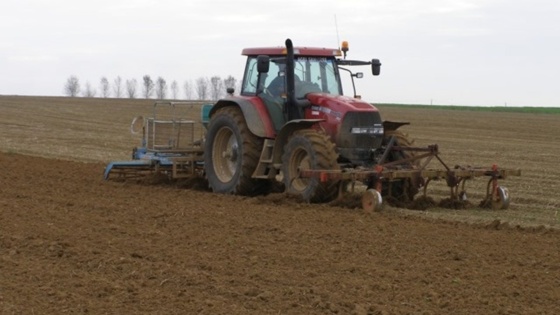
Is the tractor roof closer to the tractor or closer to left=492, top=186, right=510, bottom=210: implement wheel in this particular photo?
the tractor

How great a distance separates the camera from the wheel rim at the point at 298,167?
498 inches

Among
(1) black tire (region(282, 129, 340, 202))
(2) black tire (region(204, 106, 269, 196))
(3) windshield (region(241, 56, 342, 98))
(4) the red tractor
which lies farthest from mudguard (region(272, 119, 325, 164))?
Result: (3) windshield (region(241, 56, 342, 98))

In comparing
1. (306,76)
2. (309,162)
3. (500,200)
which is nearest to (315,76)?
(306,76)

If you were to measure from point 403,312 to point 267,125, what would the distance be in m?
6.87

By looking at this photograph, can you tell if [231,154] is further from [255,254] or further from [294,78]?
[255,254]

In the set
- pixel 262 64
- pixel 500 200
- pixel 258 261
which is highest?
pixel 262 64

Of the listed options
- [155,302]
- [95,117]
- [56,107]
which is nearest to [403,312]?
[155,302]

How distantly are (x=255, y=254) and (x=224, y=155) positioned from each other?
5.69 metres

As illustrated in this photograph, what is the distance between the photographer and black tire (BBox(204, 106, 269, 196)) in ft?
44.2

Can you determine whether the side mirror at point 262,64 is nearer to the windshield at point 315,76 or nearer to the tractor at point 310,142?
the tractor at point 310,142

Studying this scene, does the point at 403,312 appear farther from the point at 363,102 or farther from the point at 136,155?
the point at 136,155

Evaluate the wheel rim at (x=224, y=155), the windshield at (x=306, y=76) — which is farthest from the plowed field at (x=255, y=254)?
the windshield at (x=306, y=76)

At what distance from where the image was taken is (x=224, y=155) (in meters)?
14.3

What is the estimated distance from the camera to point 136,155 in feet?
51.2
